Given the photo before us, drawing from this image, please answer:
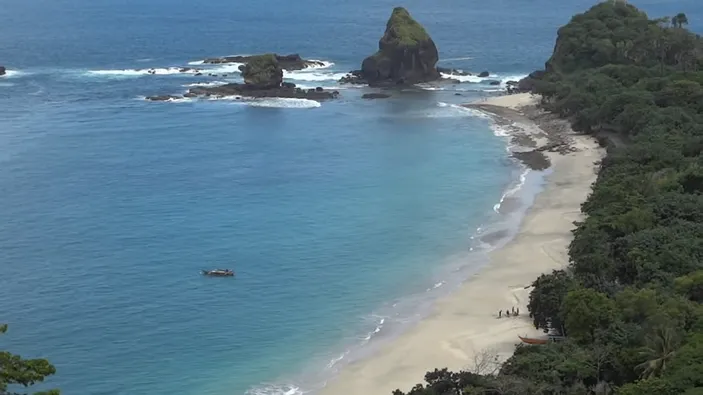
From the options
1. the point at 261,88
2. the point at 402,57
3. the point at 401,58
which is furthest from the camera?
the point at 401,58

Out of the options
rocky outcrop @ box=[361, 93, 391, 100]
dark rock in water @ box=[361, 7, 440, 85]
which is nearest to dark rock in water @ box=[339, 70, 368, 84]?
dark rock in water @ box=[361, 7, 440, 85]

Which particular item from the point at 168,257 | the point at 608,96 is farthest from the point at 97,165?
the point at 608,96

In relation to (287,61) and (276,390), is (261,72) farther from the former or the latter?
(276,390)

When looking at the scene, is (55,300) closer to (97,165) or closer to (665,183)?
(97,165)

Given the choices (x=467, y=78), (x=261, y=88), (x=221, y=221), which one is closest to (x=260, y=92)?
(x=261, y=88)

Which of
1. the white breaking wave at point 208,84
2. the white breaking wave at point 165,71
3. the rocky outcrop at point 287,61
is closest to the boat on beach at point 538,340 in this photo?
the white breaking wave at point 208,84

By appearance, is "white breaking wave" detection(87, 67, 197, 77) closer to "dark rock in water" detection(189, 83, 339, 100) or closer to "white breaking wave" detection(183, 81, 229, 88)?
"white breaking wave" detection(183, 81, 229, 88)
